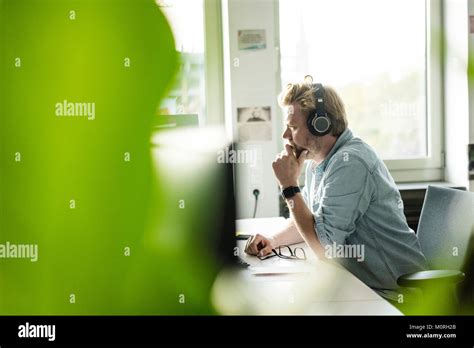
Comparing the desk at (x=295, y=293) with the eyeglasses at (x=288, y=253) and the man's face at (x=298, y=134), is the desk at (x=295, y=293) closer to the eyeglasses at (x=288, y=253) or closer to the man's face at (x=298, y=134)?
the eyeglasses at (x=288, y=253)

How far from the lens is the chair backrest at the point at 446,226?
153 centimetres

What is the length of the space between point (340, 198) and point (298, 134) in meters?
0.22

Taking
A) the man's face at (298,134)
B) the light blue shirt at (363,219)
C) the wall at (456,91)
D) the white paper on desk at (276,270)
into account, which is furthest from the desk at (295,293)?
the wall at (456,91)

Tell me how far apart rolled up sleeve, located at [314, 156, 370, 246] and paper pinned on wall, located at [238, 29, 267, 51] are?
0.36m

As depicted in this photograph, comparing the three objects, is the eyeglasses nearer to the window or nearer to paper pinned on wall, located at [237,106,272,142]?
paper pinned on wall, located at [237,106,272,142]

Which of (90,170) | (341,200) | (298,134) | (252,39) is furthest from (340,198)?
(90,170)

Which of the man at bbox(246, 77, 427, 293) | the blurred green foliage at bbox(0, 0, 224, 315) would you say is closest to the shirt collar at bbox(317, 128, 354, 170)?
the man at bbox(246, 77, 427, 293)

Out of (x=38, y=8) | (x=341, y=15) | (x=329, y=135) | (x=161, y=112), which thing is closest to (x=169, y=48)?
(x=161, y=112)

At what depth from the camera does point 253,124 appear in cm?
160

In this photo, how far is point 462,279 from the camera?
1413 mm

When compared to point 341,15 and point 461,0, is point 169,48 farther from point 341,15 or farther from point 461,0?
point 461,0

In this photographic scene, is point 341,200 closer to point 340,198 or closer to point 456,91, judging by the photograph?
point 340,198

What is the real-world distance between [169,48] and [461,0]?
0.64 metres

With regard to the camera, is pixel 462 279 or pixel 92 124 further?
pixel 462 279
